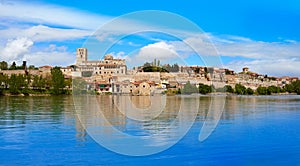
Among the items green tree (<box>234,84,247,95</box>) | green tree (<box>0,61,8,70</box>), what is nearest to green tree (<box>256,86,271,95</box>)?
green tree (<box>234,84,247,95</box>)

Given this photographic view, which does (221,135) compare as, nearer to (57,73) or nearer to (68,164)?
(68,164)

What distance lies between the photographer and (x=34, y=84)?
37.1m

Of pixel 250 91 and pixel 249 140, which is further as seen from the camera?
pixel 250 91

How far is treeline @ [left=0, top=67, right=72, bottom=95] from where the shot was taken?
114ft

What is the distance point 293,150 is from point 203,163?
2.20 metres

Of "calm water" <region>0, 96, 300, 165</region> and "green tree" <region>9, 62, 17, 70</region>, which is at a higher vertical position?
"green tree" <region>9, 62, 17, 70</region>

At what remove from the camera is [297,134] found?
32.1 ft

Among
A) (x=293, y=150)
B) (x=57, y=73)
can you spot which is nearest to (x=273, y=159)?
(x=293, y=150)

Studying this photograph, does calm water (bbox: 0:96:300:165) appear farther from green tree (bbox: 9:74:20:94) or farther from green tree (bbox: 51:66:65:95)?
green tree (bbox: 51:66:65:95)

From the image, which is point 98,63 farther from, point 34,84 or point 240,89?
point 240,89

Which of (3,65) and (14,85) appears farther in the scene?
(3,65)

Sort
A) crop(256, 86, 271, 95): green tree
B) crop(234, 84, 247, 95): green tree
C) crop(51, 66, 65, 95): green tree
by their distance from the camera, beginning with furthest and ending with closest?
1. crop(256, 86, 271, 95): green tree
2. crop(234, 84, 247, 95): green tree
3. crop(51, 66, 65, 95): green tree

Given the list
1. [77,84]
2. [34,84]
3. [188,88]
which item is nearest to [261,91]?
[34,84]

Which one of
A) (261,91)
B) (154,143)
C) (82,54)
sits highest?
(82,54)
